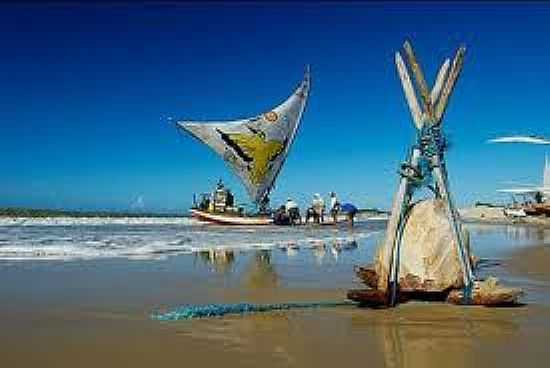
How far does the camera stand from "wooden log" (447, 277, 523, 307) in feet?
26.4

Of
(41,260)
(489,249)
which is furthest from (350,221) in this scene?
(41,260)

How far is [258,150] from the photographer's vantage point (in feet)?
134

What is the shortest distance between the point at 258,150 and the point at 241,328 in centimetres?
3430

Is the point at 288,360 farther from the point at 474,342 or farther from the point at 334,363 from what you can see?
the point at 474,342

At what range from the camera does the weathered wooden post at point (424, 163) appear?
8148 millimetres

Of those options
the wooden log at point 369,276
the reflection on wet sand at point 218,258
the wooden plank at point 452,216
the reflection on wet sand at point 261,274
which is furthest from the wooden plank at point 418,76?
the reflection on wet sand at point 218,258

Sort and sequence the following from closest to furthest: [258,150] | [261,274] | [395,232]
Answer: [395,232] → [261,274] → [258,150]

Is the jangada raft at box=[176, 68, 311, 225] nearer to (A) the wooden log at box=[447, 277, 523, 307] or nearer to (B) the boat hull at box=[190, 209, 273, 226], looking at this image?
(B) the boat hull at box=[190, 209, 273, 226]

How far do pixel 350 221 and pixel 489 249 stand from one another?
19272 mm

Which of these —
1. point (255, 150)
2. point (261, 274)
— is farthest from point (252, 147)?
point (261, 274)

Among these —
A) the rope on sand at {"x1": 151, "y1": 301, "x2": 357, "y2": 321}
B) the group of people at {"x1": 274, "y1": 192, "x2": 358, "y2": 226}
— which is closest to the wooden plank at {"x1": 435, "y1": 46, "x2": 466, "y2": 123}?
the rope on sand at {"x1": 151, "y1": 301, "x2": 357, "y2": 321}

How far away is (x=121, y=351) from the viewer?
580cm

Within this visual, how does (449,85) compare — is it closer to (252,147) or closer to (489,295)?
(489,295)

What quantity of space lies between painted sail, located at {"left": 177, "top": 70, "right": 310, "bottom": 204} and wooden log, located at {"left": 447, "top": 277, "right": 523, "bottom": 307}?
32771 millimetres
